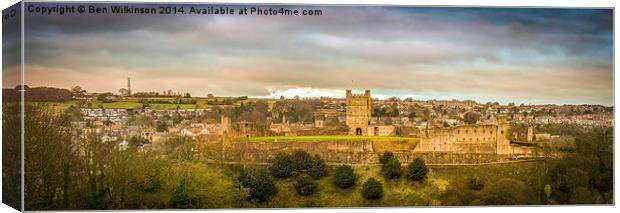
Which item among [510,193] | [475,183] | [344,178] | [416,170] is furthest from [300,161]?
[510,193]

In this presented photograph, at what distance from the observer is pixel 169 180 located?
18.4 metres

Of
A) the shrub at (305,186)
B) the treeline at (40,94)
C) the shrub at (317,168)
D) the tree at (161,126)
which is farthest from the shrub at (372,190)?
the treeline at (40,94)

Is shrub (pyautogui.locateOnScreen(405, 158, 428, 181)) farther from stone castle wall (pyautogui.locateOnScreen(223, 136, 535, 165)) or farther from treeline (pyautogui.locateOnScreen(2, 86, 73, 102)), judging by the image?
treeline (pyautogui.locateOnScreen(2, 86, 73, 102))


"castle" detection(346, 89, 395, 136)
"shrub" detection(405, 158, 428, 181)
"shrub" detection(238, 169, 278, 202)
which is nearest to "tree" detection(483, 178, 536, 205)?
"shrub" detection(405, 158, 428, 181)

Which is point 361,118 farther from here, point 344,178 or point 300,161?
point 300,161

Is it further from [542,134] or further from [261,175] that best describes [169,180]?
[542,134]

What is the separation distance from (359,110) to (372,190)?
1.54 meters

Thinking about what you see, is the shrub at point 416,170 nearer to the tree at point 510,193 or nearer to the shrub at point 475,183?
the shrub at point 475,183

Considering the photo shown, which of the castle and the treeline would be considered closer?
the treeline

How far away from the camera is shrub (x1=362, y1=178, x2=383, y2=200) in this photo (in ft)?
61.7

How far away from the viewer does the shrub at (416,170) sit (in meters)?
19.1

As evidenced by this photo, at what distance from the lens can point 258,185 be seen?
18734mm

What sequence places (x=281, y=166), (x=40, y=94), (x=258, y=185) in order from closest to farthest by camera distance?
(x=40, y=94) < (x=258, y=185) < (x=281, y=166)

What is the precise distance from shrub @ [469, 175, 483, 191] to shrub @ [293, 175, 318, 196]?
2.94 metres
